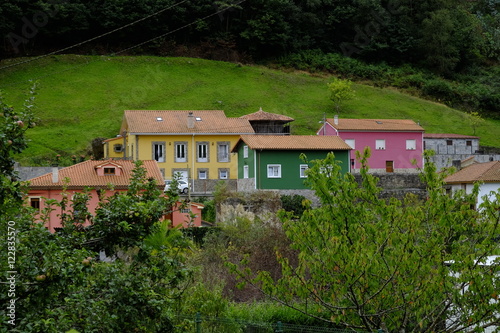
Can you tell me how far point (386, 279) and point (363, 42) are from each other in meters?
77.3

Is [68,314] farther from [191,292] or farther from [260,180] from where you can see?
[260,180]

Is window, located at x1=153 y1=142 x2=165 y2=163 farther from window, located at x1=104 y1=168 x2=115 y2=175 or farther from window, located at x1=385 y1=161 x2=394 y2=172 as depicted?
window, located at x1=385 y1=161 x2=394 y2=172

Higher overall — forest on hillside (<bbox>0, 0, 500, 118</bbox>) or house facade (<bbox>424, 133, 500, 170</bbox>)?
forest on hillside (<bbox>0, 0, 500, 118</bbox>)

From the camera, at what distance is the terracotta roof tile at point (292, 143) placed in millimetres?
40938

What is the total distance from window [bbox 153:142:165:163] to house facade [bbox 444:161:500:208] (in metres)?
19.5

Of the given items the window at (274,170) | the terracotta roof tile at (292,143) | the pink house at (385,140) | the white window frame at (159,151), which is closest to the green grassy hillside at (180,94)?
the pink house at (385,140)

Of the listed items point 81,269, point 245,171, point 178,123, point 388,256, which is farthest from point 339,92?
point 81,269

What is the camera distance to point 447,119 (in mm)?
66312

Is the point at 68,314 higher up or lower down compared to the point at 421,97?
lower down

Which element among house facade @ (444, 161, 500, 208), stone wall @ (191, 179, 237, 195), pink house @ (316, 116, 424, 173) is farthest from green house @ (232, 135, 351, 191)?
pink house @ (316, 116, 424, 173)

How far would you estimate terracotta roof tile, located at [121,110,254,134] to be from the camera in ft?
160

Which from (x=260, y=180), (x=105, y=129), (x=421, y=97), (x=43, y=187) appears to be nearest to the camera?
(x=43, y=187)

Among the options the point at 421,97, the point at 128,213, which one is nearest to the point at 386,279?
the point at 128,213

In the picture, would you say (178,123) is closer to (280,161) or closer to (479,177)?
(280,161)
